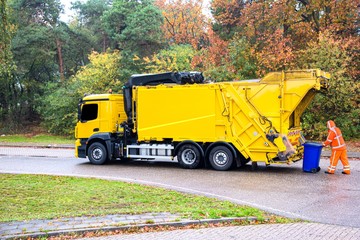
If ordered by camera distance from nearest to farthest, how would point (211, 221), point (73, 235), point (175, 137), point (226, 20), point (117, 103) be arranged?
point (73, 235) → point (211, 221) → point (175, 137) → point (117, 103) → point (226, 20)

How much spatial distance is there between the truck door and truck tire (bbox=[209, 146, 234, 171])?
488cm

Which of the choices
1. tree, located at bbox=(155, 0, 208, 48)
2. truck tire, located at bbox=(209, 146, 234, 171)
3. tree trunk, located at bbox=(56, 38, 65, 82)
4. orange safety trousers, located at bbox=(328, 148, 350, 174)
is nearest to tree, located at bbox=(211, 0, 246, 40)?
tree, located at bbox=(155, 0, 208, 48)

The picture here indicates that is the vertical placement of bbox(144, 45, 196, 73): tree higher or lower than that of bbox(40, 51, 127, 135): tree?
higher

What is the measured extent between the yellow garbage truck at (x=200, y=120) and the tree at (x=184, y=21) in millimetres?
24104

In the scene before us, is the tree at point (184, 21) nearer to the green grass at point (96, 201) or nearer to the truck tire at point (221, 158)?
the truck tire at point (221, 158)

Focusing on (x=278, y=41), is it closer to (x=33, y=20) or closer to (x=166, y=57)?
(x=166, y=57)

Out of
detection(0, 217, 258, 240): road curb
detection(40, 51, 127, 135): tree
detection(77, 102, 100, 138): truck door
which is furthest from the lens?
detection(40, 51, 127, 135): tree

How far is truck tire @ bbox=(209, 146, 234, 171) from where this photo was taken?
13.9 m

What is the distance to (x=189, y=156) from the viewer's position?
48.1 feet

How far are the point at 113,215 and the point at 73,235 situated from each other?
1132mm

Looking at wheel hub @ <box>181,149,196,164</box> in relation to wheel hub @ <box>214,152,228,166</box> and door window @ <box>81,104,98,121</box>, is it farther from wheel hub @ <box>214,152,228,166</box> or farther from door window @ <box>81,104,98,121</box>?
door window @ <box>81,104,98,121</box>

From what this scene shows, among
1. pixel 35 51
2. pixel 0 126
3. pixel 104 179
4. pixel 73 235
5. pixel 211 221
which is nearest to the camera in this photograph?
pixel 73 235

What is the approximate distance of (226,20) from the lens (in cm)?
2892

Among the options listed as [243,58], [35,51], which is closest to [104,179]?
[243,58]
